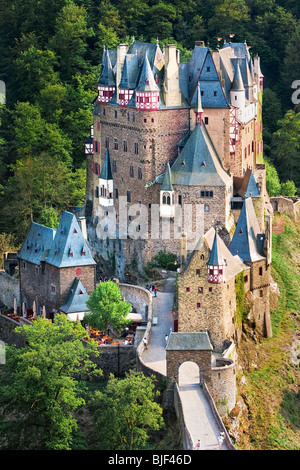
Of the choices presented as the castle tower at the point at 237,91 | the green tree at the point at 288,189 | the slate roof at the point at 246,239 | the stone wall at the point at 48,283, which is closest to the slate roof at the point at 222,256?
the slate roof at the point at 246,239

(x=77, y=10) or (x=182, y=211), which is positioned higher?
(x=77, y=10)

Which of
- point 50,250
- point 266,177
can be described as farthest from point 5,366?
point 266,177

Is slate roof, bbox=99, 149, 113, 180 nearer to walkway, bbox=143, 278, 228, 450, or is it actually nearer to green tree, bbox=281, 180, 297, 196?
walkway, bbox=143, 278, 228, 450

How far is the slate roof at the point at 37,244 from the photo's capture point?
9088 centimetres

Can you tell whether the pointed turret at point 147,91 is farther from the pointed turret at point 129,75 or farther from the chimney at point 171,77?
the pointed turret at point 129,75

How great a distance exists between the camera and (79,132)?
118 meters

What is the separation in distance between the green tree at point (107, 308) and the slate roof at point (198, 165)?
10199 millimetres

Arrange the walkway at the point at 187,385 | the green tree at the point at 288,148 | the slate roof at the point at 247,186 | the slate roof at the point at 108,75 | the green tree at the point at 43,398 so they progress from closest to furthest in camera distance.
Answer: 1. the walkway at the point at 187,385
2. the green tree at the point at 43,398
3. the slate roof at the point at 247,186
4. the slate roof at the point at 108,75
5. the green tree at the point at 288,148

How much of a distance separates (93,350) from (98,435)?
18.1 feet

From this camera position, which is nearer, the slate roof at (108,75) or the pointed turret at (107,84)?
the pointed turret at (107,84)

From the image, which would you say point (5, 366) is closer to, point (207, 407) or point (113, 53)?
point (207, 407)

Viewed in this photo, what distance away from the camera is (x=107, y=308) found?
85188 millimetres

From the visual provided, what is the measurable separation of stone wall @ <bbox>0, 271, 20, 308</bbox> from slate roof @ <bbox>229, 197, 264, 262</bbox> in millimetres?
15292

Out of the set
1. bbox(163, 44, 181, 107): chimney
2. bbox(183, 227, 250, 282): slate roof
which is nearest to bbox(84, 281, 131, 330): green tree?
bbox(183, 227, 250, 282): slate roof
